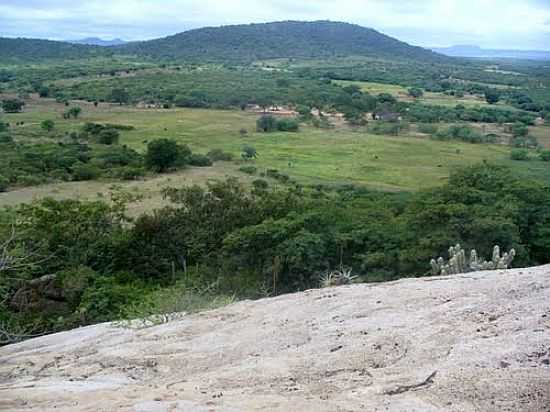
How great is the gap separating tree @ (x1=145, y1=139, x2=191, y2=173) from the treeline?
71.1 feet

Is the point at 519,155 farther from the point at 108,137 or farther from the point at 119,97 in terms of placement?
the point at 119,97

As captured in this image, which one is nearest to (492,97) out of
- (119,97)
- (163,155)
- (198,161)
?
(119,97)

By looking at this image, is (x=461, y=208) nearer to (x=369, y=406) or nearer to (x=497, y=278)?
(x=497, y=278)

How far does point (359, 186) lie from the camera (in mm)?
43844

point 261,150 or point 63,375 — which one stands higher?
point 63,375

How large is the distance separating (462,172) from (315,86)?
7834 cm

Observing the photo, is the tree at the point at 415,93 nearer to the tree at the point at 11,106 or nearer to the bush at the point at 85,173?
the tree at the point at 11,106

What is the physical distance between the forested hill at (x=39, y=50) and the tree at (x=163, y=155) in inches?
4990

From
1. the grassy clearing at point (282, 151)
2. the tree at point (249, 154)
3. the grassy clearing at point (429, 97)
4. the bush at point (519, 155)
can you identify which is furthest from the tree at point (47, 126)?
the grassy clearing at point (429, 97)

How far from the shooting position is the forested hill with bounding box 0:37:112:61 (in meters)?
169

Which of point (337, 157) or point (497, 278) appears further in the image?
point (337, 157)

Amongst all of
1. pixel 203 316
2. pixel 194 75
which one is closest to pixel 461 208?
pixel 203 316

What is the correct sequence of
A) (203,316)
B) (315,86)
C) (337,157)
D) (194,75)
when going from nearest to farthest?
(203,316) → (337,157) → (315,86) → (194,75)

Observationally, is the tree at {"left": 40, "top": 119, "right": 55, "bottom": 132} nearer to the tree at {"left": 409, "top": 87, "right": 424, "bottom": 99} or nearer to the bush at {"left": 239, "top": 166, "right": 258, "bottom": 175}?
the bush at {"left": 239, "top": 166, "right": 258, "bottom": 175}
